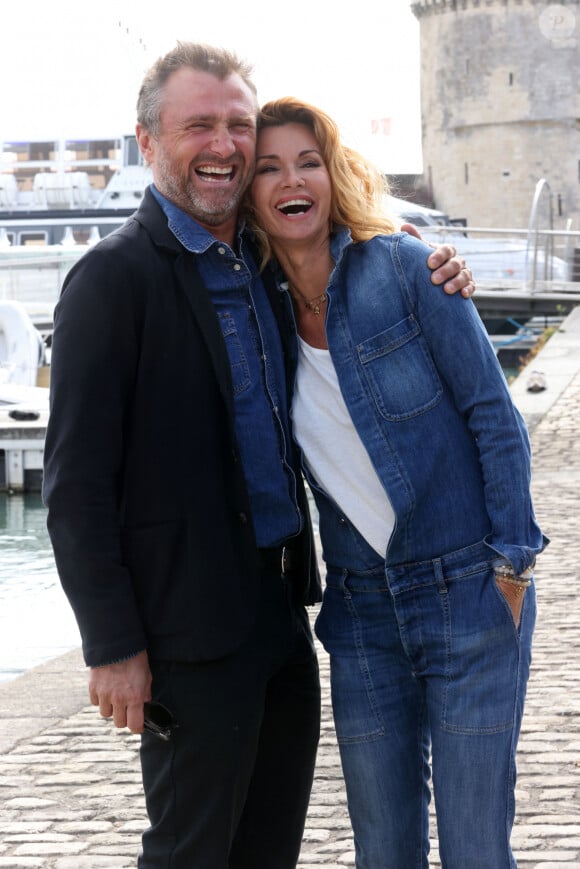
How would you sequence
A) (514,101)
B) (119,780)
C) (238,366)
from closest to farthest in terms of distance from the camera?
(238,366) → (119,780) → (514,101)

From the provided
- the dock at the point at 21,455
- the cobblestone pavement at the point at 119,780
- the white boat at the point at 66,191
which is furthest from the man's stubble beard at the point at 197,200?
the white boat at the point at 66,191

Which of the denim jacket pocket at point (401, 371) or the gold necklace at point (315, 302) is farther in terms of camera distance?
the gold necklace at point (315, 302)

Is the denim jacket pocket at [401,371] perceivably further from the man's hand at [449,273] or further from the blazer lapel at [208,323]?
the blazer lapel at [208,323]

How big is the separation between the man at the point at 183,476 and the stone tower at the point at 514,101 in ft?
161

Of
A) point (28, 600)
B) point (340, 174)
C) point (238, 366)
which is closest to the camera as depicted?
point (238, 366)

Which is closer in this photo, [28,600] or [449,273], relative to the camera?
[449,273]

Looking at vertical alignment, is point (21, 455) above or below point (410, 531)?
below

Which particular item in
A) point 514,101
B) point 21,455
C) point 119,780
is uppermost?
point 514,101

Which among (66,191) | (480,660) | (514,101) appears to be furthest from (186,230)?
(514,101)

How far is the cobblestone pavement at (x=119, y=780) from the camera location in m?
3.53

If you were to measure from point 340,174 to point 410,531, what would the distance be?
2.28 feet

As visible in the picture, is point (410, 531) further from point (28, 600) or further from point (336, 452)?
point (28, 600)

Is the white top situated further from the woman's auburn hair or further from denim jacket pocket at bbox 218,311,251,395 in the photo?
the woman's auburn hair

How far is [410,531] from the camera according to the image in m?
2.55
